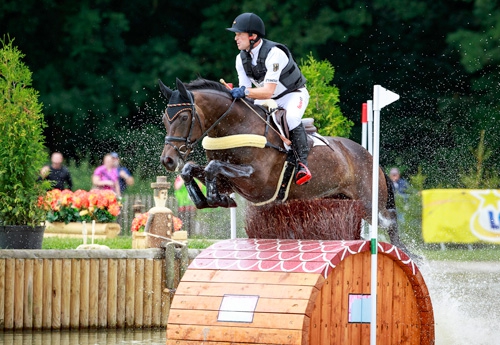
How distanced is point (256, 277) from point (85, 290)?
155 inches

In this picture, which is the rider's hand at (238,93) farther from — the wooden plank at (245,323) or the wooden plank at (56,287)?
the wooden plank at (56,287)

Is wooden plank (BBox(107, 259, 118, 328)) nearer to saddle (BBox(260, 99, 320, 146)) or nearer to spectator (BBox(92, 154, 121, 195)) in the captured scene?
saddle (BBox(260, 99, 320, 146))

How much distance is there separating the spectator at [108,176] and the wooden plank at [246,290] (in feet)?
26.2

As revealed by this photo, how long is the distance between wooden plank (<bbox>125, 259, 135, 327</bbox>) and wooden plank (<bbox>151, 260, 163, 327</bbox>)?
244mm

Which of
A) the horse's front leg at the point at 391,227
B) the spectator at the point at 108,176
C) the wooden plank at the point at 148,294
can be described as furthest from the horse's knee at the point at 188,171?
the spectator at the point at 108,176

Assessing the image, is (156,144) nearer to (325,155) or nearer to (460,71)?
(460,71)

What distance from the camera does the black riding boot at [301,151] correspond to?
871 cm

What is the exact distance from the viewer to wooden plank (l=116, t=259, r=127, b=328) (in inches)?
437

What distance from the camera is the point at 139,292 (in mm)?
11227

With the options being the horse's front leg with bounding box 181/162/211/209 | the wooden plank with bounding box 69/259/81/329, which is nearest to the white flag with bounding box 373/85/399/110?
the horse's front leg with bounding box 181/162/211/209

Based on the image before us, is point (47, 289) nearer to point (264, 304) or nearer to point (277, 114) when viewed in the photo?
point (277, 114)

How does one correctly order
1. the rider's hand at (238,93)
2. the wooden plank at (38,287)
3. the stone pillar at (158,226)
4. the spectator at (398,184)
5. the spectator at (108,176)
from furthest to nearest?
1. the spectator at (398,184)
2. the spectator at (108,176)
3. the stone pillar at (158,226)
4. the wooden plank at (38,287)
5. the rider's hand at (238,93)

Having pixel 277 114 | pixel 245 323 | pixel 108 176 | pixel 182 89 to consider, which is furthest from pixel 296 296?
pixel 108 176

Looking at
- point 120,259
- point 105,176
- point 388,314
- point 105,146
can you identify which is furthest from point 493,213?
point 105,146
